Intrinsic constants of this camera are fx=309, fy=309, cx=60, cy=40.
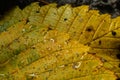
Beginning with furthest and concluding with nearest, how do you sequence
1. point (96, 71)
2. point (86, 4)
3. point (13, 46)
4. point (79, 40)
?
point (86, 4) → point (79, 40) → point (13, 46) → point (96, 71)

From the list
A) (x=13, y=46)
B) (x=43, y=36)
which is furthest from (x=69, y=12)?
(x=13, y=46)

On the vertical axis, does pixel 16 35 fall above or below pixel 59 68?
above

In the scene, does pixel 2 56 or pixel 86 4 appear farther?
pixel 86 4

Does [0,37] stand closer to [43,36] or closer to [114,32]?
[43,36]

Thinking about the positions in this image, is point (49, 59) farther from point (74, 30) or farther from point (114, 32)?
point (114, 32)

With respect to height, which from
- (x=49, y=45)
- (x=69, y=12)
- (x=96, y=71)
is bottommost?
(x=96, y=71)

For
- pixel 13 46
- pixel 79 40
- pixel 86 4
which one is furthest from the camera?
pixel 86 4
